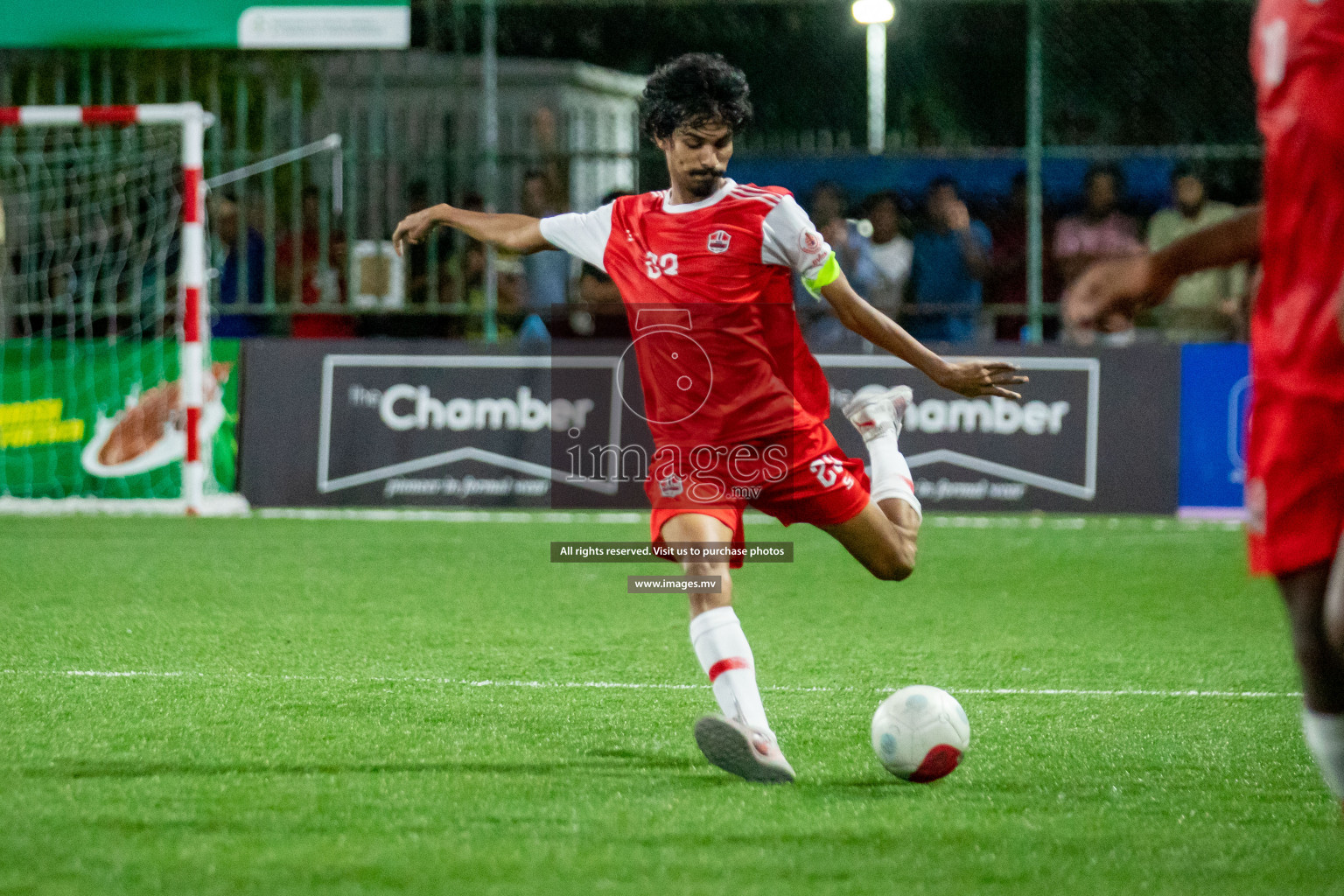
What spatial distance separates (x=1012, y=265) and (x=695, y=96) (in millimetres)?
8143

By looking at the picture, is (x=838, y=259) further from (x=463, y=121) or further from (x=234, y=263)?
(x=234, y=263)

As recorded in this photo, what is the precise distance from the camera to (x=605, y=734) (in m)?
4.56

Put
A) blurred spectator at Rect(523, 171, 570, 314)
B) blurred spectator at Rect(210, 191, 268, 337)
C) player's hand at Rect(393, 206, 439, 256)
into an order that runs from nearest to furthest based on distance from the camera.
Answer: player's hand at Rect(393, 206, 439, 256), blurred spectator at Rect(523, 171, 570, 314), blurred spectator at Rect(210, 191, 268, 337)

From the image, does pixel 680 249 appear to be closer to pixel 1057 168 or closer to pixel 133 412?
pixel 133 412

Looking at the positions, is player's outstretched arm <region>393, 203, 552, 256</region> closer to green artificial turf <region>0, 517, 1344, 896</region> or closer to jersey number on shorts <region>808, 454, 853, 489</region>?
jersey number on shorts <region>808, 454, 853, 489</region>

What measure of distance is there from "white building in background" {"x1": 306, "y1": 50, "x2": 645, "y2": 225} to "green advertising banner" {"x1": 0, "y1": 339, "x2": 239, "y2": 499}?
1.91 m

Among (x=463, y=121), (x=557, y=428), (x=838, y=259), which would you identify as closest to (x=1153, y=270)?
(x=557, y=428)

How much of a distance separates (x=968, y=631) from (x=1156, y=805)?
280 centimetres

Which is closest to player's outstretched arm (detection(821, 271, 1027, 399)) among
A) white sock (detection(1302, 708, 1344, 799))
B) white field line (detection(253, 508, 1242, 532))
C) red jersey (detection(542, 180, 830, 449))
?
red jersey (detection(542, 180, 830, 449))

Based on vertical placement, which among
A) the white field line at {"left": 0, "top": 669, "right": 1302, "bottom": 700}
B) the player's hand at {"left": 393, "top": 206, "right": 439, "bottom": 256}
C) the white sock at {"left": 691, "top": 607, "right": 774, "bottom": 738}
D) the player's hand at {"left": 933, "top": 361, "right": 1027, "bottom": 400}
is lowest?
the white field line at {"left": 0, "top": 669, "right": 1302, "bottom": 700}

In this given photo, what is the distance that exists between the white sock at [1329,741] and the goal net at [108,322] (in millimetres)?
8543

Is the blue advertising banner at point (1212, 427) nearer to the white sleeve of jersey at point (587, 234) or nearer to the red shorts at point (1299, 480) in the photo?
the white sleeve of jersey at point (587, 234)

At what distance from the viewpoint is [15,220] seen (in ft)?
39.6

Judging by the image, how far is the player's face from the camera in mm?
4203
